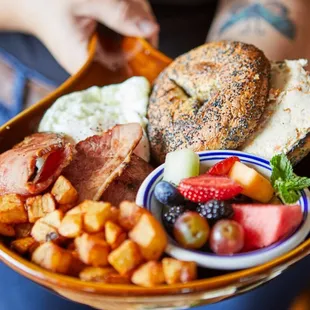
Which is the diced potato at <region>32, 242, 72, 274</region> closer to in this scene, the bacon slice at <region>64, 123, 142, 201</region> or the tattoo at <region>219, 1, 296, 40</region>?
the bacon slice at <region>64, 123, 142, 201</region>

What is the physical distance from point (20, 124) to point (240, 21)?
2.40 feet

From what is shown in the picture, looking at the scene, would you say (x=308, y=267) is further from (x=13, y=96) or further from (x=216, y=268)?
(x=13, y=96)

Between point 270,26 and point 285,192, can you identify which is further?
point 270,26

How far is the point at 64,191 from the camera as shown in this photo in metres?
0.84

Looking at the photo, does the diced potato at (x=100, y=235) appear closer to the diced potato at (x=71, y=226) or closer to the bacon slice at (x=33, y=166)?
the diced potato at (x=71, y=226)

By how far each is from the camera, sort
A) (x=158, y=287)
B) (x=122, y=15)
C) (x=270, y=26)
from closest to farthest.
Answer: (x=158, y=287), (x=122, y=15), (x=270, y=26)

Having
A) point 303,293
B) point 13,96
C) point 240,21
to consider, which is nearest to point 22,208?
point 303,293

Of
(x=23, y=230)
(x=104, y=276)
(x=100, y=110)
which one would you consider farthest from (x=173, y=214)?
(x=100, y=110)

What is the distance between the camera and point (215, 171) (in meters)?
0.84

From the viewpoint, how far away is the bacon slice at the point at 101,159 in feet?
2.95

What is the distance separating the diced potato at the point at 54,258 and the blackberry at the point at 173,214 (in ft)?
0.47

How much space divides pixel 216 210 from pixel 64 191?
0.23 m

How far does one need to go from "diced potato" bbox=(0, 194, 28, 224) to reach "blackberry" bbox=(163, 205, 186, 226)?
0.73 ft

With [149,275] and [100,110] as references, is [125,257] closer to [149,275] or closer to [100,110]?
[149,275]
